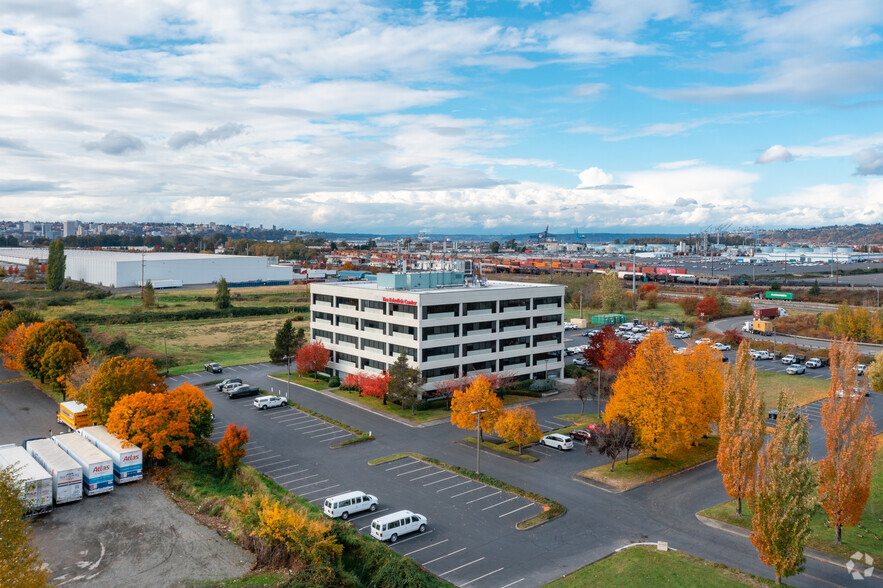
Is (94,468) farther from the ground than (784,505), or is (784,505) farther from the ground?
(784,505)

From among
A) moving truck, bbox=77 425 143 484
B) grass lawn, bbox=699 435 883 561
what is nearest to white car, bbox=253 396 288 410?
moving truck, bbox=77 425 143 484

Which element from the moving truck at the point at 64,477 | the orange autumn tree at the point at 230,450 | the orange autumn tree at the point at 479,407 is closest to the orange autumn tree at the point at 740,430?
the orange autumn tree at the point at 479,407

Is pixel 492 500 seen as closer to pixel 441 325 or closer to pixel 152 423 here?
pixel 152 423

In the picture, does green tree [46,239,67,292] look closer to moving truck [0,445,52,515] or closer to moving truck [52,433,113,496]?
moving truck [52,433,113,496]

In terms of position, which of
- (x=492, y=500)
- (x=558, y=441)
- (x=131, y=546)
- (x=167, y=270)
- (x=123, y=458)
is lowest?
(x=131, y=546)

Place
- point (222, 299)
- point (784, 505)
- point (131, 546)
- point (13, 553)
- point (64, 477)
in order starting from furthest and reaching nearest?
point (222, 299)
point (64, 477)
point (131, 546)
point (784, 505)
point (13, 553)

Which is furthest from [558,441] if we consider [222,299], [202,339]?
[222,299]


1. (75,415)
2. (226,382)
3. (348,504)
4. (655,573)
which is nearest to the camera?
(655,573)
